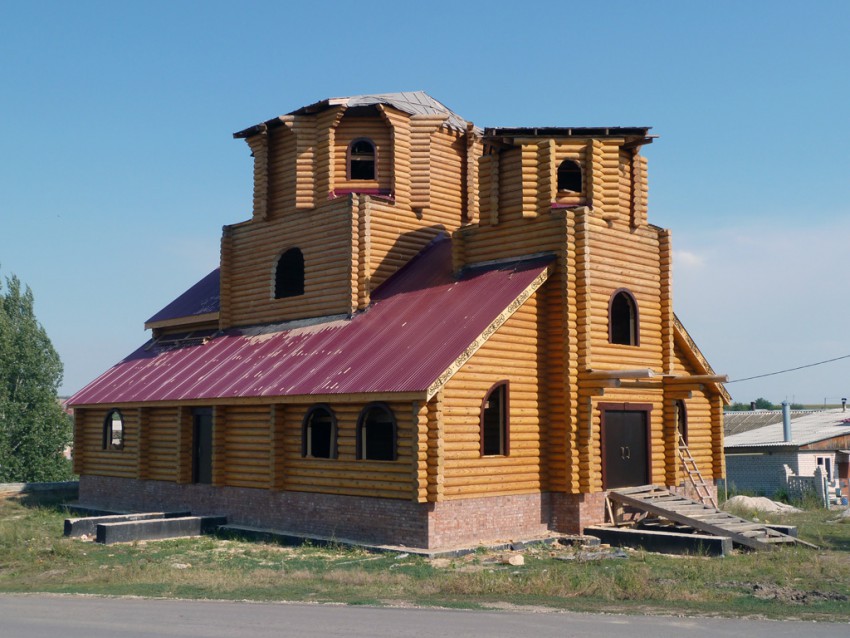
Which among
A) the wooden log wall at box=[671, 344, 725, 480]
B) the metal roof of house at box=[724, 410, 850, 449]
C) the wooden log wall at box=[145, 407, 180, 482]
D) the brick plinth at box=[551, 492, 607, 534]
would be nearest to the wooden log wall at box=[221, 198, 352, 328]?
the wooden log wall at box=[145, 407, 180, 482]

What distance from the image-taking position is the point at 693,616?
1176 centimetres

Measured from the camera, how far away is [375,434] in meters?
19.4

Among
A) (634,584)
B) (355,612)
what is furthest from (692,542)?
(355,612)

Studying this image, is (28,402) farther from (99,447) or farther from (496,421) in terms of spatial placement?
(496,421)

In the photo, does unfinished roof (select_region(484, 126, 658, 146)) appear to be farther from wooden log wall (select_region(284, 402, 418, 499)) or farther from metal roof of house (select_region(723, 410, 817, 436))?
metal roof of house (select_region(723, 410, 817, 436))

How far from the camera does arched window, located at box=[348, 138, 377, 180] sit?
85.5 feet

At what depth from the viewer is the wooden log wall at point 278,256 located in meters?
24.2

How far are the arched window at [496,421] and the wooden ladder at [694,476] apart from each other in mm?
5345

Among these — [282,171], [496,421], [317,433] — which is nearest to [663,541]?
[496,421]

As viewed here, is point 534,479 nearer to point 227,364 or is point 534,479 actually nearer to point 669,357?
point 669,357

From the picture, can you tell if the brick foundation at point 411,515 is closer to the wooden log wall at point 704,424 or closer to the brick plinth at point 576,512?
the brick plinth at point 576,512

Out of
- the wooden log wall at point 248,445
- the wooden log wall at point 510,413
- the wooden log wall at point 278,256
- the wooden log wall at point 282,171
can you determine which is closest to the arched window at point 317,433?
the wooden log wall at point 248,445

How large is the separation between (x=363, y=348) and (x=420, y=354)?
2.42 meters

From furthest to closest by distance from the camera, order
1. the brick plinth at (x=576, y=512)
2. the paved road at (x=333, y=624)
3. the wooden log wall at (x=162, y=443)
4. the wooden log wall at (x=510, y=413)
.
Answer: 1. the wooden log wall at (x=162, y=443)
2. the brick plinth at (x=576, y=512)
3. the wooden log wall at (x=510, y=413)
4. the paved road at (x=333, y=624)
